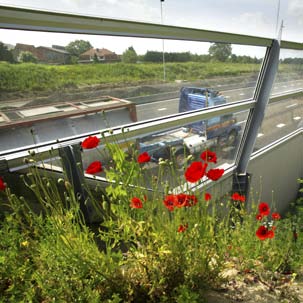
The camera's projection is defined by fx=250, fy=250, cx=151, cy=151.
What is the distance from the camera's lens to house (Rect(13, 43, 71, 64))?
1.35 metres

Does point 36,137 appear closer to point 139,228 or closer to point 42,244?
point 42,244

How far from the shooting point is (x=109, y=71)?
1.72 meters

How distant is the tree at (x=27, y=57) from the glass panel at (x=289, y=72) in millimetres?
2565

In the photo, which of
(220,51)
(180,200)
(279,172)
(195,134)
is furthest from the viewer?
(279,172)

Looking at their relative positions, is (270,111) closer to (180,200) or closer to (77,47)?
(77,47)

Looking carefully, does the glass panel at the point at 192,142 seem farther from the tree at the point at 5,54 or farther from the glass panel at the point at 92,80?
the tree at the point at 5,54

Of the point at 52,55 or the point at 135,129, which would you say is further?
the point at 135,129

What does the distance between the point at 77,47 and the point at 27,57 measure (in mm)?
294

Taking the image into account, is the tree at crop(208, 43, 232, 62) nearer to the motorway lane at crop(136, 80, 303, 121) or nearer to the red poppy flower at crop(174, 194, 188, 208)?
the motorway lane at crop(136, 80, 303, 121)

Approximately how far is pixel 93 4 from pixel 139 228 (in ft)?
4.01

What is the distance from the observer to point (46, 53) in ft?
4.70

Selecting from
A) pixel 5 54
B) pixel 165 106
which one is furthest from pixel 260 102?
pixel 5 54

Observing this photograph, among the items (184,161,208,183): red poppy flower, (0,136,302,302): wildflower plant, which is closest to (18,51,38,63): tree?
(0,136,302,302): wildflower plant

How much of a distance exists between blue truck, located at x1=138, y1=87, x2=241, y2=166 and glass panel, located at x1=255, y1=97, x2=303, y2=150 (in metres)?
0.64
